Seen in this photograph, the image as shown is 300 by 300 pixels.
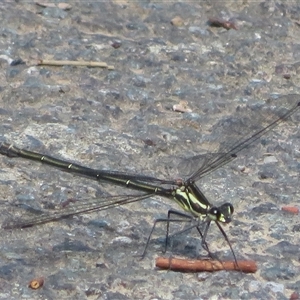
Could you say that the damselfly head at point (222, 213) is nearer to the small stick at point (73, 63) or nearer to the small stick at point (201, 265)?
the small stick at point (201, 265)

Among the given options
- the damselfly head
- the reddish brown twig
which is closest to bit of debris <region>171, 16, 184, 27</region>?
the damselfly head

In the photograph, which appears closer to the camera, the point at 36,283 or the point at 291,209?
the point at 36,283

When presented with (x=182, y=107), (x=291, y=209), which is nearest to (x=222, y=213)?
(x=291, y=209)

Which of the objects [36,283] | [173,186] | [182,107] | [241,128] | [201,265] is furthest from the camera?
[182,107]

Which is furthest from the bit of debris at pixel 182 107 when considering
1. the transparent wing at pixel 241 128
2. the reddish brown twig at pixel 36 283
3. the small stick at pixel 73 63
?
the reddish brown twig at pixel 36 283

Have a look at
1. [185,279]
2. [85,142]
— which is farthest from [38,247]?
[85,142]

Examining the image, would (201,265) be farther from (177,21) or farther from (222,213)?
(177,21)

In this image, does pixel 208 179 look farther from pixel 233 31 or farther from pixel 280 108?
pixel 233 31
